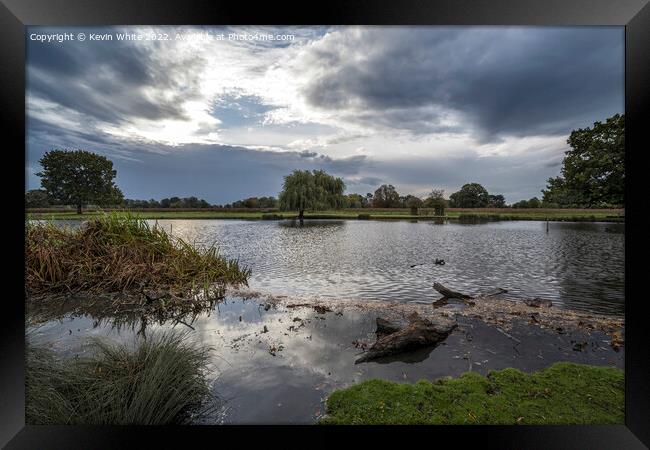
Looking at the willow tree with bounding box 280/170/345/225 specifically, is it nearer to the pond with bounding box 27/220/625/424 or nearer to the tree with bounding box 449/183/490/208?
the pond with bounding box 27/220/625/424

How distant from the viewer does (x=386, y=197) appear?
12.2 metres

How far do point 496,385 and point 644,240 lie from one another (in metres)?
1.97

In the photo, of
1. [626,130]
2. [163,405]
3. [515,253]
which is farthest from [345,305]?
[515,253]

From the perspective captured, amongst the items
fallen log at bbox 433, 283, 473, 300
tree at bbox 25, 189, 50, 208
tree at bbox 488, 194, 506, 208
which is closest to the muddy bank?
fallen log at bbox 433, 283, 473, 300

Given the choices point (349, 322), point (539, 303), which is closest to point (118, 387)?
point (349, 322)

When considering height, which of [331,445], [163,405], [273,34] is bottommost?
[331,445]

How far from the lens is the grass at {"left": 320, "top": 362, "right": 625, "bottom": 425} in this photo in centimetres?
253

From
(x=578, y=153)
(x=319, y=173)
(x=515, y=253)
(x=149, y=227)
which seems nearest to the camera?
(x=149, y=227)

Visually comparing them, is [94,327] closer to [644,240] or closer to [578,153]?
[644,240]

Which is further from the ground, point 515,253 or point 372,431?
point 515,253

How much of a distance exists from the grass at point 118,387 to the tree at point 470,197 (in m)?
8.71

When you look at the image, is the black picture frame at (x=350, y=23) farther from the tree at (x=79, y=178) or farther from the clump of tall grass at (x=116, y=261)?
the clump of tall grass at (x=116, y=261)

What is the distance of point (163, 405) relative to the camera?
266cm

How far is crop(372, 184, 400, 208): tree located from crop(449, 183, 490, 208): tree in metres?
2.94
